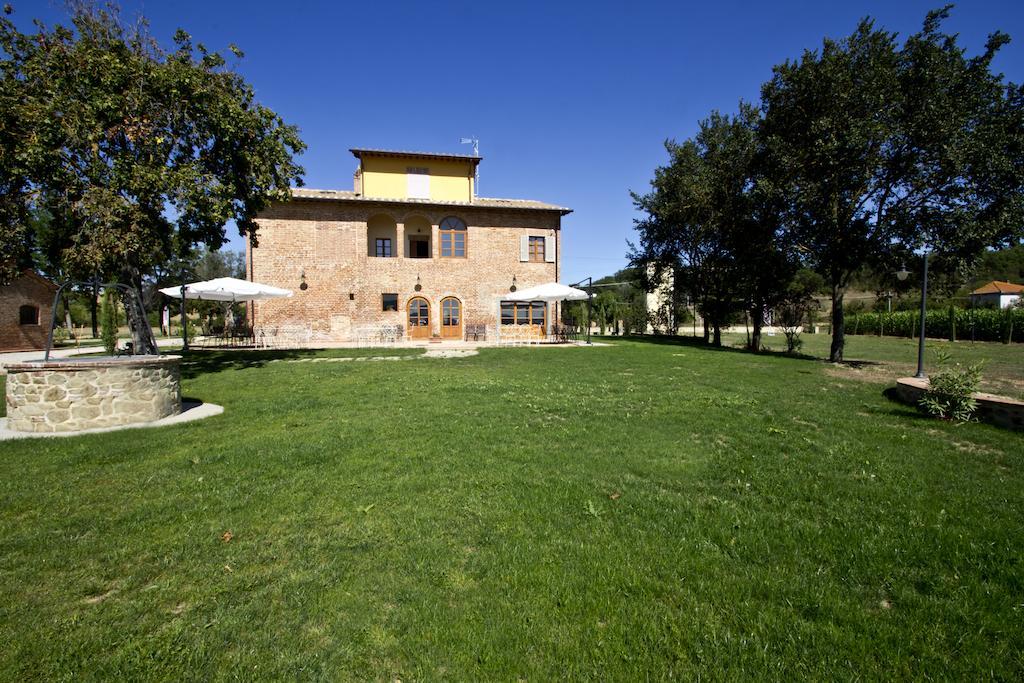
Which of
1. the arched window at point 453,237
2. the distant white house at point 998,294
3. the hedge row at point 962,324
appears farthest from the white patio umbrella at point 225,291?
the distant white house at point 998,294

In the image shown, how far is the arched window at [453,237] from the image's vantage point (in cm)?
2403

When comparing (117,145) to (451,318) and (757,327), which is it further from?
(757,327)

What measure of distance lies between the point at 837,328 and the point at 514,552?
735 inches

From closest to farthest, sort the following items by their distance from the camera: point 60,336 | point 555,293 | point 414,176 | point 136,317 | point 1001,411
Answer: point 1001,411 → point 136,317 → point 555,293 → point 414,176 → point 60,336

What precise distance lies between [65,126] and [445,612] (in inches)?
566

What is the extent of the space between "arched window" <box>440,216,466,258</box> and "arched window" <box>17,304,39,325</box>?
60.9ft

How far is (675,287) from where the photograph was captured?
27.6 metres

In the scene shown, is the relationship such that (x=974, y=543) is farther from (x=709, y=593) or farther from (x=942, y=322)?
(x=942, y=322)

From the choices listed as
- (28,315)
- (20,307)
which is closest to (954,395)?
(20,307)

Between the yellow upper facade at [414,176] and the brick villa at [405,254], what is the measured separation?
0.17 feet

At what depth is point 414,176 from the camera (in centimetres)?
2484

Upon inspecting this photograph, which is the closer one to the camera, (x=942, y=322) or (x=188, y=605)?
(x=188, y=605)

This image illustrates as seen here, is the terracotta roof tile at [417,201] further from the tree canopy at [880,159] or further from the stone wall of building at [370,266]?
the tree canopy at [880,159]

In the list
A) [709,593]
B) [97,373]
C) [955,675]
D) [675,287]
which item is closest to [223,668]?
[709,593]
